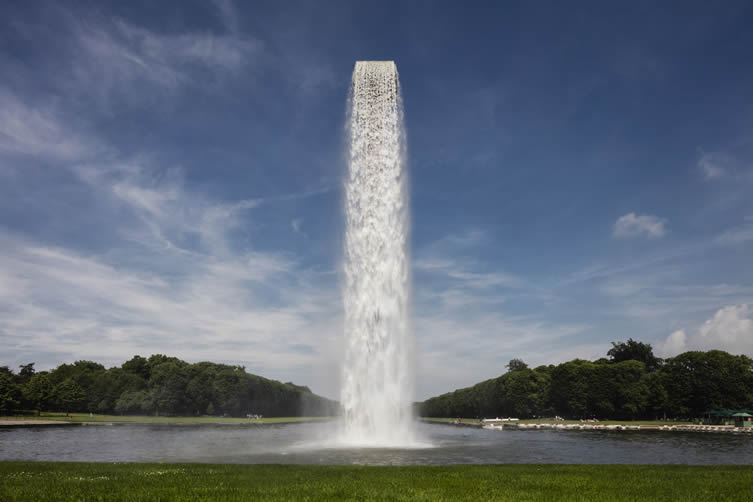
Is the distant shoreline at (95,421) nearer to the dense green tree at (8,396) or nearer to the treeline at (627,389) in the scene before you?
the dense green tree at (8,396)

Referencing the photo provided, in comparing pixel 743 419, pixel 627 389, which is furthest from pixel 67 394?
pixel 743 419

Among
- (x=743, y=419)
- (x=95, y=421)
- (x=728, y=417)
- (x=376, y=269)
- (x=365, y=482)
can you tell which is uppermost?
(x=376, y=269)

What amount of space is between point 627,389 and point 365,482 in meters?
113

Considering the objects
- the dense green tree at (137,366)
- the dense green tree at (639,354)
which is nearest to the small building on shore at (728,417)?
the dense green tree at (639,354)

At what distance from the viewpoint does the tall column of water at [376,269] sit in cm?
5016

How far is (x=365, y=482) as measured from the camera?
20062 millimetres

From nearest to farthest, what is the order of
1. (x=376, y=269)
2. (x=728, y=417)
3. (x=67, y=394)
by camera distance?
(x=376, y=269) < (x=728, y=417) < (x=67, y=394)

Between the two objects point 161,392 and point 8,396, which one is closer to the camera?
point 8,396

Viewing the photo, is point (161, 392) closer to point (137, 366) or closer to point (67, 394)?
point (67, 394)

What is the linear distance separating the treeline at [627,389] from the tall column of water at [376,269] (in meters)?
84.4

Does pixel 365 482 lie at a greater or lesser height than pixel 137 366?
lesser

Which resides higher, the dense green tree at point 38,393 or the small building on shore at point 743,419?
the dense green tree at point 38,393

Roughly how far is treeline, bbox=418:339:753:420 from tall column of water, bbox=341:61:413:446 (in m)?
84.4

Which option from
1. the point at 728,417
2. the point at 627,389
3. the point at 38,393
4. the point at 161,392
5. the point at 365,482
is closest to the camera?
the point at 365,482
